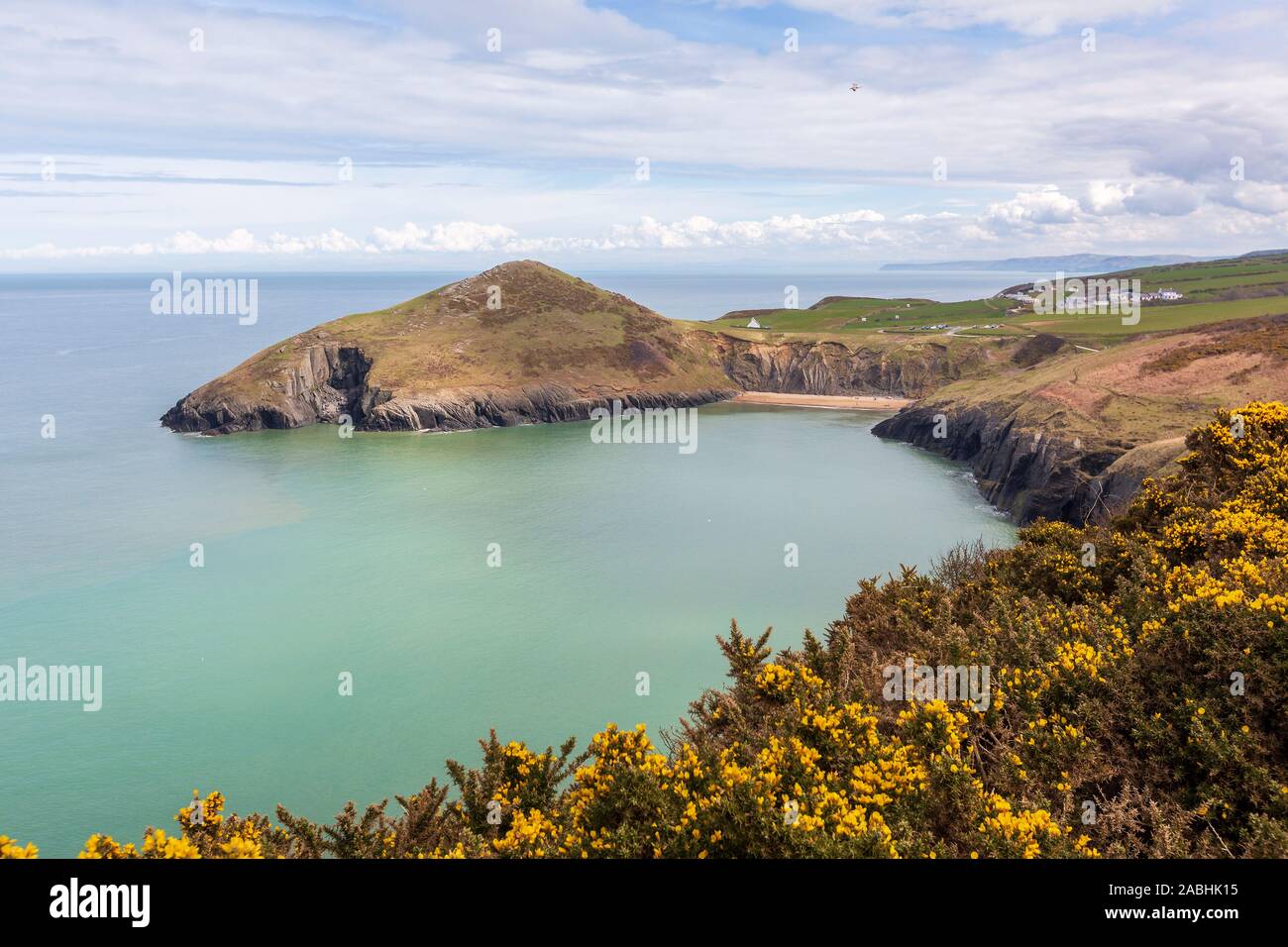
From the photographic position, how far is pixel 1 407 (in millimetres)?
117438

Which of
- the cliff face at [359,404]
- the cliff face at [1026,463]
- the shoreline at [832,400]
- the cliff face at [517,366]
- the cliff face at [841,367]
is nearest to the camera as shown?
the cliff face at [1026,463]

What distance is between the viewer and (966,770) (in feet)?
41.4

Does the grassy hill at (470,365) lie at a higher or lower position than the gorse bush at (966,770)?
higher

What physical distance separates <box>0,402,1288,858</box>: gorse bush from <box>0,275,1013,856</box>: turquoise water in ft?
52.9

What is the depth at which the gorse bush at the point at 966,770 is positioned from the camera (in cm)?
1141

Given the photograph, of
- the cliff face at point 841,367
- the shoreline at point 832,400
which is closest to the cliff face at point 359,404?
the shoreline at point 832,400

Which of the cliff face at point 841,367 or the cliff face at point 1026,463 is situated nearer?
the cliff face at point 1026,463

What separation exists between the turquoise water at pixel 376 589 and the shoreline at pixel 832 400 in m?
30.5

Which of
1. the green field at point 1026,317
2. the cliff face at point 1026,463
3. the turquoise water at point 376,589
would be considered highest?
the green field at point 1026,317

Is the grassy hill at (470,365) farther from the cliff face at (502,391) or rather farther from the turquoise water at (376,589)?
the turquoise water at (376,589)

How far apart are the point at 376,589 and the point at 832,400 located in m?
100
